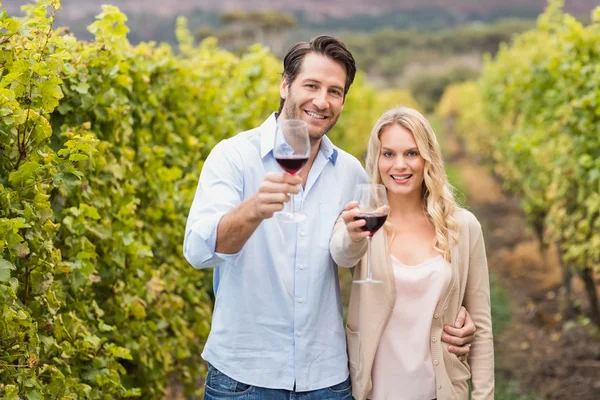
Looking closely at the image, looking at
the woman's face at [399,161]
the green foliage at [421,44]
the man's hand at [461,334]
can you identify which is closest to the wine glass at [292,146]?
the woman's face at [399,161]

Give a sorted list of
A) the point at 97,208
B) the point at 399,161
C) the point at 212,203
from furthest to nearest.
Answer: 1. the point at 97,208
2. the point at 399,161
3. the point at 212,203

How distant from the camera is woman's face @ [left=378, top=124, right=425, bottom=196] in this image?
2.94 meters

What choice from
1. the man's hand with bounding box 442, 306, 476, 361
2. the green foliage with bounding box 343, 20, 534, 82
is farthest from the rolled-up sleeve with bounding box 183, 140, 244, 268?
the green foliage with bounding box 343, 20, 534, 82

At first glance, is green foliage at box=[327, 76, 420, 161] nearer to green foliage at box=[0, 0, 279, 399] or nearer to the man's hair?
green foliage at box=[0, 0, 279, 399]

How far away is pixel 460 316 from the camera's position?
9.52 feet

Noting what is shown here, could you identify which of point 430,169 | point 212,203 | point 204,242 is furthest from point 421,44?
point 204,242

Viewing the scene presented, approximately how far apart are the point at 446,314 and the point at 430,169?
55 cm

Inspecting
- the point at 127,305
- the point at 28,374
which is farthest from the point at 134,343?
the point at 28,374

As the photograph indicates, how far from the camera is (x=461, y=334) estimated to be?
2838 millimetres

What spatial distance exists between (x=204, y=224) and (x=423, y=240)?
38.4 inches

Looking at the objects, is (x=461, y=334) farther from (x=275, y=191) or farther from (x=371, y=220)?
(x=275, y=191)

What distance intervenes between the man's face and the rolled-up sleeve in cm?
27

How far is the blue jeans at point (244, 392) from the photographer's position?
2639mm

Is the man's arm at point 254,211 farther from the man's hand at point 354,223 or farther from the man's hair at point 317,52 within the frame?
the man's hair at point 317,52
